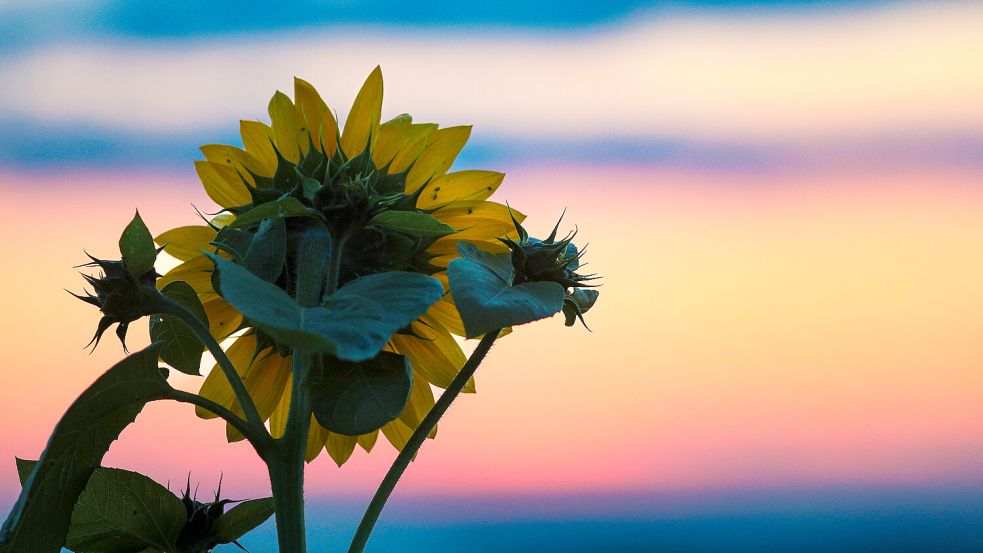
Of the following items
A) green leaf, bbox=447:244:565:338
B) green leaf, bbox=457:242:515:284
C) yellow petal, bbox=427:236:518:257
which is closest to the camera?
green leaf, bbox=447:244:565:338

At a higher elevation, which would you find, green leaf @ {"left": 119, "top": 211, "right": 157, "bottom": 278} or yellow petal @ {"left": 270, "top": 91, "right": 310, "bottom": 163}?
yellow petal @ {"left": 270, "top": 91, "right": 310, "bottom": 163}

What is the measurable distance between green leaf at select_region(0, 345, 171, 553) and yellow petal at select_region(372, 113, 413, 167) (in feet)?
0.92

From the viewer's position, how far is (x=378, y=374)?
0.66 meters

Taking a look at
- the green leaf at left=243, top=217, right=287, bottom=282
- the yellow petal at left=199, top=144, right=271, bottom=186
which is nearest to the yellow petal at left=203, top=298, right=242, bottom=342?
the yellow petal at left=199, top=144, right=271, bottom=186

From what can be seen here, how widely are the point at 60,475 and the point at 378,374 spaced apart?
0.22m

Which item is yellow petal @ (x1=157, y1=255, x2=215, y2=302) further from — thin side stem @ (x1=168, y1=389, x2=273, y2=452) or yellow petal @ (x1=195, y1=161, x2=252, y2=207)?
thin side stem @ (x1=168, y1=389, x2=273, y2=452)

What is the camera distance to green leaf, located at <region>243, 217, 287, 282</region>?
2.16 ft

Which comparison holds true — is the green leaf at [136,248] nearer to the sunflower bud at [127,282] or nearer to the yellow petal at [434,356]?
the sunflower bud at [127,282]

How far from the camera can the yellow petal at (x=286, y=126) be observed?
0.85 metres

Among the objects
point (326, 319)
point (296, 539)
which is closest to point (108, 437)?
point (296, 539)

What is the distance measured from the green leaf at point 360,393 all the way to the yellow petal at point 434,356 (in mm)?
195

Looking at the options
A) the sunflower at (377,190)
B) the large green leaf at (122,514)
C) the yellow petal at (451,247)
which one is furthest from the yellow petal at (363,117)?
the large green leaf at (122,514)

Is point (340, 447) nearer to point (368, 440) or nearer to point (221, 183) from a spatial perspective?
point (368, 440)

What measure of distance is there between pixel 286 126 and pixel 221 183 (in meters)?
0.10
